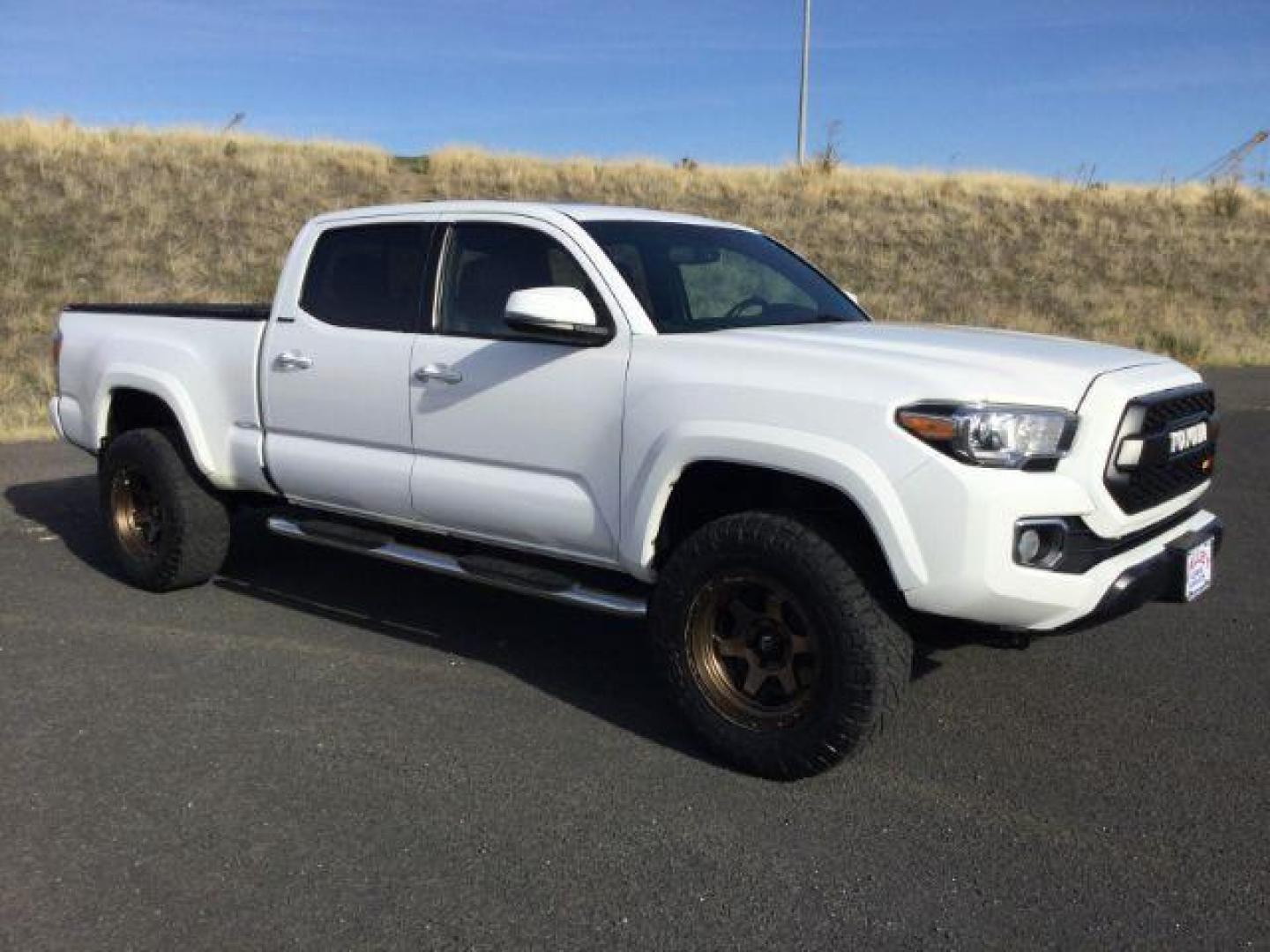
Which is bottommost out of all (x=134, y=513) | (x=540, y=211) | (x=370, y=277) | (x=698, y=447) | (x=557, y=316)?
(x=134, y=513)

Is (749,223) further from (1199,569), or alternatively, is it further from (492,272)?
(1199,569)

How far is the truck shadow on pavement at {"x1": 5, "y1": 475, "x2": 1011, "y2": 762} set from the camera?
4.57m

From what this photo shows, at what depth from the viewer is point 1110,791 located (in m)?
3.76

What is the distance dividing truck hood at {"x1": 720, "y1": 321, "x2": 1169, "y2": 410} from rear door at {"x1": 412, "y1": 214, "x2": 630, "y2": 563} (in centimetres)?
60

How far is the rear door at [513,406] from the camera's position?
4.23 metres

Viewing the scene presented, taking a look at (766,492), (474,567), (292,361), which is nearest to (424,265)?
(292,361)

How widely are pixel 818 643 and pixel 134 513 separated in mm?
4098

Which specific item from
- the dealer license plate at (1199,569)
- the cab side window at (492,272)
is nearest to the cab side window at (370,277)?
the cab side window at (492,272)

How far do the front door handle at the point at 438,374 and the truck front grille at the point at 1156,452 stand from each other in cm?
241

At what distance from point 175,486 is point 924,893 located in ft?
13.8

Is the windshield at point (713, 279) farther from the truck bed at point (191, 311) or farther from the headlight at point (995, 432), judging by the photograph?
the truck bed at point (191, 311)

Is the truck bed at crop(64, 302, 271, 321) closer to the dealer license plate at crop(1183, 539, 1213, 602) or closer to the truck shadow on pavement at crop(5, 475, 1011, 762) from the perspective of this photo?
the truck shadow on pavement at crop(5, 475, 1011, 762)

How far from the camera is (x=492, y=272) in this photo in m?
4.82

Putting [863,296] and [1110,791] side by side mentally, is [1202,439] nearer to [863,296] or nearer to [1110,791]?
[1110,791]
